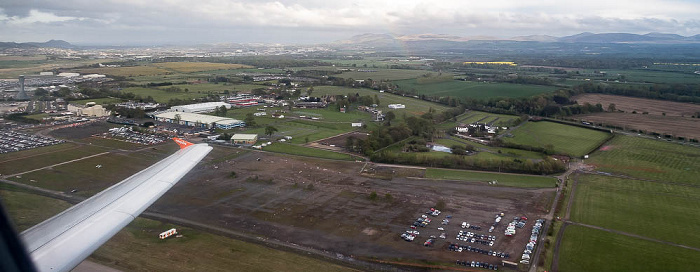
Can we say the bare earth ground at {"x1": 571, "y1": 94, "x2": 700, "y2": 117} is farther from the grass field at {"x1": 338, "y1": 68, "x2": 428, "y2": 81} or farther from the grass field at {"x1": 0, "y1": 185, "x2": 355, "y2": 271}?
the grass field at {"x1": 0, "y1": 185, "x2": 355, "y2": 271}

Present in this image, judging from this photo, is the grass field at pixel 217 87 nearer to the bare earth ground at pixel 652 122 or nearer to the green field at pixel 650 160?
the bare earth ground at pixel 652 122

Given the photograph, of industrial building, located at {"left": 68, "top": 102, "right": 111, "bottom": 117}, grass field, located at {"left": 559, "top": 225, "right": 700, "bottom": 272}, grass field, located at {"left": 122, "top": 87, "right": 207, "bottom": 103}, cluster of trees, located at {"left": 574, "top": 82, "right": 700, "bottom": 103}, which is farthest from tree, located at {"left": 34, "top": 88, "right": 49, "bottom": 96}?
cluster of trees, located at {"left": 574, "top": 82, "right": 700, "bottom": 103}

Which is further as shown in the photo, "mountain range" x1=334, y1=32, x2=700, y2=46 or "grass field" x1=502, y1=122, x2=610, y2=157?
"mountain range" x1=334, y1=32, x2=700, y2=46

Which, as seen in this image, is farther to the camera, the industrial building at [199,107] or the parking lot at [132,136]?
the industrial building at [199,107]

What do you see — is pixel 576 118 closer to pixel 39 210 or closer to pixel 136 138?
pixel 136 138

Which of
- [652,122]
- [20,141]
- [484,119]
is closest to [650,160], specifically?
[652,122]

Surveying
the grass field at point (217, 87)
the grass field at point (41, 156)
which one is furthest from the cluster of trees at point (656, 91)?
the grass field at point (41, 156)

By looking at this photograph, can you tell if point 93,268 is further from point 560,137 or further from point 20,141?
point 560,137

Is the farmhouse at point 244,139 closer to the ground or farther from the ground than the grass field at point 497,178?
farther from the ground
